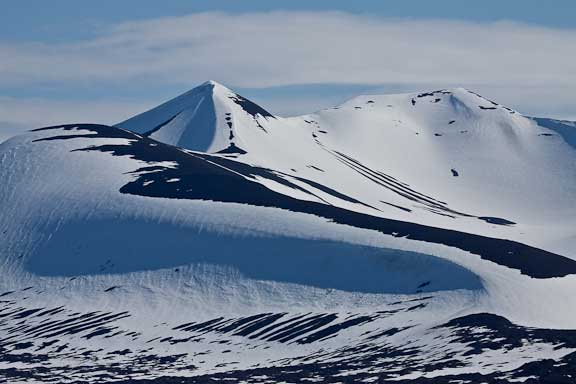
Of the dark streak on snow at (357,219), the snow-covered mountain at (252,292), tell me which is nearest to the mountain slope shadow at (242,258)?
the snow-covered mountain at (252,292)

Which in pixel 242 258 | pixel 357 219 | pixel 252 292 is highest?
pixel 357 219

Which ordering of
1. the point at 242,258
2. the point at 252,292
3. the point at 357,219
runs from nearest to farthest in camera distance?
1. the point at 252,292
2. the point at 242,258
3. the point at 357,219

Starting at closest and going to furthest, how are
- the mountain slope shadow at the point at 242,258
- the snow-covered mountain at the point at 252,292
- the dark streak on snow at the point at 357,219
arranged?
the snow-covered mountain at the point at 252,292 < the mountain slope shadow at the point at 242,258 < the dark streak on snow at the point at 357,219

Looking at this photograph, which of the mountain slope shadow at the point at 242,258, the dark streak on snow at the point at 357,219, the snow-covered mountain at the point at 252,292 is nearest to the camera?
the snow-covered mountain at the point at 252,292

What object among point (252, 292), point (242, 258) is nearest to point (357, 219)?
point (242, 258)

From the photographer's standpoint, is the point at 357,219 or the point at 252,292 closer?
the point at 252,292

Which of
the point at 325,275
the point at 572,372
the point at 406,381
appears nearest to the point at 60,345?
the point at 325,275

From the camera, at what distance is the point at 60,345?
143625 millimetres

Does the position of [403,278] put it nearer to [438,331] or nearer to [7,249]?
[438,331]

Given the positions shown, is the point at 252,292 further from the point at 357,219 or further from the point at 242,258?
the point at 357,219

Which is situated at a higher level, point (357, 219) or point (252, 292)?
point (357, 219)

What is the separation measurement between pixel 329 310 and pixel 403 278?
38.3 ft

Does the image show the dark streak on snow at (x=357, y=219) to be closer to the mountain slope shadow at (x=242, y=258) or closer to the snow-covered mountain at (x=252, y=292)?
the snow-covered mountain at (x=252, y=292)

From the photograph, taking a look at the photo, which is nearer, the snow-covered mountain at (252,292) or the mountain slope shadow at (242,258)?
the snow-covered mountain at (252,292)
